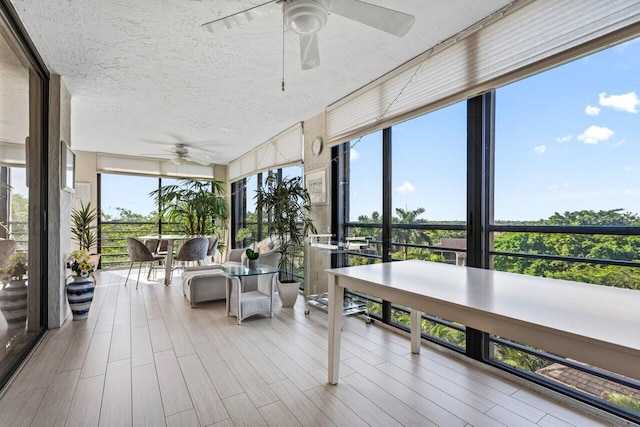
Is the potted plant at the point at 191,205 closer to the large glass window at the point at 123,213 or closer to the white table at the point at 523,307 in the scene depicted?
the large glass window at the point at 123,213

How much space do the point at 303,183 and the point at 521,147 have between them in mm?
2733

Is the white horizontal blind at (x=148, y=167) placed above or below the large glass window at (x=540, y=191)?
above

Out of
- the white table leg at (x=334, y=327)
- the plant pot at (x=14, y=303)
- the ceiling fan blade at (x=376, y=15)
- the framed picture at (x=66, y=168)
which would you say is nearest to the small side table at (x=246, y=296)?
the white table leg at (x=334, y=327)

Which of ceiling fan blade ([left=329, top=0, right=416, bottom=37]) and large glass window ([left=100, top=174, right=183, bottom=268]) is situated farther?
large glass window ([left=100, top=174, right=183, bottom=268])

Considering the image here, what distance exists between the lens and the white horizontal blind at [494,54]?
1.60 m

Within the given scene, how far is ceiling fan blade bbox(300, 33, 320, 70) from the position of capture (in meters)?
1.76

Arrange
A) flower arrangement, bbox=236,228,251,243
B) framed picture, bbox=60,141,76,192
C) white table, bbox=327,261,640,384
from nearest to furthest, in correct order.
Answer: white table, bbox=327,261,640,384 → framed picture, bbox=60,141,76,192 → flower arrangement, bbox=236,228,251,243

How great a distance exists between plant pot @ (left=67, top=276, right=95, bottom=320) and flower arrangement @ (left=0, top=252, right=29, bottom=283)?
0.63m

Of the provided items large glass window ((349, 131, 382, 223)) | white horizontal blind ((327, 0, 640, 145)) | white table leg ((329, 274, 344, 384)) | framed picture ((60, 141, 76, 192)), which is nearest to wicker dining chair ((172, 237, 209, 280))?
framed picture ((60, 141, 76, 192))

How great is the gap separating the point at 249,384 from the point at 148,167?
629 centimetres

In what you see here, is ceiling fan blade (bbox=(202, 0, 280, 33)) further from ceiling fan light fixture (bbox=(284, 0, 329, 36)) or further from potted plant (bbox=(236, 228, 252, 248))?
potted plant (bbox=(236, 228, 252, 248))

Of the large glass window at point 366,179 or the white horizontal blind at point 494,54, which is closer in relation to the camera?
the white horizontal blind at point 494,54

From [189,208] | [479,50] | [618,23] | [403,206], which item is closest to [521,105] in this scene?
[479,50]

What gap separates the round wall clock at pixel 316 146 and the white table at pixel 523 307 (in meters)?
2.31
